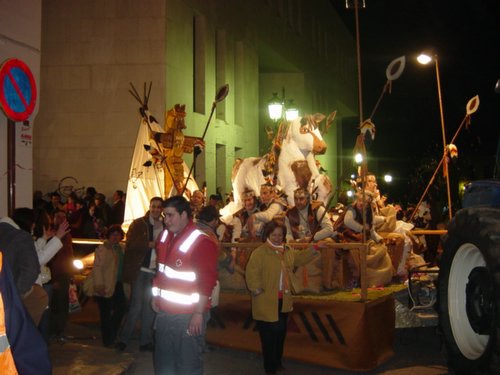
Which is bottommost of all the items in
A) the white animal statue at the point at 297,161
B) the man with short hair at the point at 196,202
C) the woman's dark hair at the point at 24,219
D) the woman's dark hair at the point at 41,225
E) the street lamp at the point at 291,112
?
the woman's dark hair at the point at 41,225

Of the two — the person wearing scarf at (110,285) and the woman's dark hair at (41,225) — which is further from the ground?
the woman's dark hair at (41,225)

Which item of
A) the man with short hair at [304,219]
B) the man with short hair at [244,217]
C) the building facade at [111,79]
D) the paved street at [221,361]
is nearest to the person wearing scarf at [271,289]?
the paved street at [221,361]

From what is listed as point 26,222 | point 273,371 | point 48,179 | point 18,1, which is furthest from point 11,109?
point 48,179

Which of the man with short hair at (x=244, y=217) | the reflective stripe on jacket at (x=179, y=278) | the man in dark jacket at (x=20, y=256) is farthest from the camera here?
the man with short hair at (x=244, y=217)

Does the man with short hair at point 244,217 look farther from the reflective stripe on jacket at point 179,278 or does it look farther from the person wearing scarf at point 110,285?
the reflective stripe on jacket at point 179,278

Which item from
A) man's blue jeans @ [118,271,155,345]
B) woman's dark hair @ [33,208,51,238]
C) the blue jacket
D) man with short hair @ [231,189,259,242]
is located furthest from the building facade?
the blue jacket

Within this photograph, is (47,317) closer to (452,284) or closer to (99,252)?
(99,252)

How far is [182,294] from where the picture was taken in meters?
5.91

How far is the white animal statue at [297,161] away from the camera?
12.2 m

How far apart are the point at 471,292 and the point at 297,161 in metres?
6.79

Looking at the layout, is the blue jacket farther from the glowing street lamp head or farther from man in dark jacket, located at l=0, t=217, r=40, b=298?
the glowing street lamp head

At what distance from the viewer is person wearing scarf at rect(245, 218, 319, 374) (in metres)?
7.87

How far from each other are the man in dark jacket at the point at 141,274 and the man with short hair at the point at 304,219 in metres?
2.14

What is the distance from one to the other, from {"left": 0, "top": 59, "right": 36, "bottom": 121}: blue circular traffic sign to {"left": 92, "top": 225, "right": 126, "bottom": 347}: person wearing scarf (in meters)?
2.21
